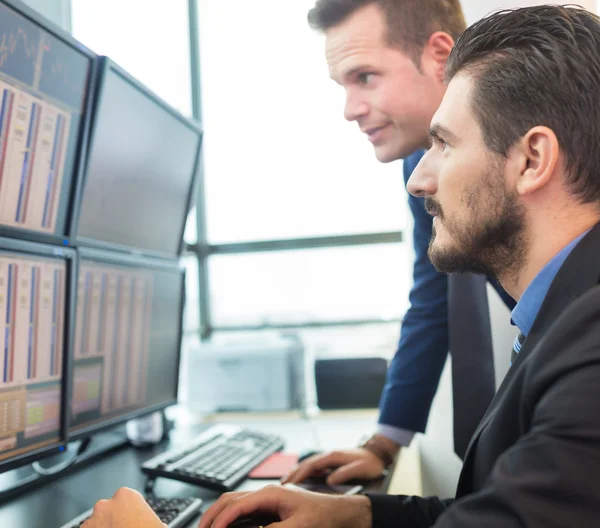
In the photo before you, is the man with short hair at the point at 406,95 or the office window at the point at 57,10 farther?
the office window at the point at 57,10

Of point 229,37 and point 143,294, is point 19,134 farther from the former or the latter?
point 229,37

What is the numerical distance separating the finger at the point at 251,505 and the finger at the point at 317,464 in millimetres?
272

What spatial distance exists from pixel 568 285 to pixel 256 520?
0.55 m

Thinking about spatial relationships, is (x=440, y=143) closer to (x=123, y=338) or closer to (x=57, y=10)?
(x=123, y=338)

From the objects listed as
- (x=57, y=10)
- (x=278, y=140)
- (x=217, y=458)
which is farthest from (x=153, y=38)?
(x=217, y=458)

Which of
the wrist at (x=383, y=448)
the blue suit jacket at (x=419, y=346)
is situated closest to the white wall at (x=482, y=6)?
the blue suit jacket at (x=419, y=346)

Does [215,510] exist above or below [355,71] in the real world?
below

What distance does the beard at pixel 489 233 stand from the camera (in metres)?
0.79

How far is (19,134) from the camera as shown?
1032 millimetres

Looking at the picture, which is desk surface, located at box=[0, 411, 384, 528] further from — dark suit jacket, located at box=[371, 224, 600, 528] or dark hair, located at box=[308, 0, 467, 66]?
dark hair, located at box=[308, 0, 467, 66]

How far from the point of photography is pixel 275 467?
4.23 ft

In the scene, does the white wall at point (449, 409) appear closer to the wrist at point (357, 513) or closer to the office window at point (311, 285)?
the wrist at point (357, 513)

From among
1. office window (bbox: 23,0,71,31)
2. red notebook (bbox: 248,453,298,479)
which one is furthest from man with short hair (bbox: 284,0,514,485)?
office window (bbox: 23,0,71,31)

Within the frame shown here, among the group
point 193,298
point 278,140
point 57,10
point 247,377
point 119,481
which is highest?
point 57,10
